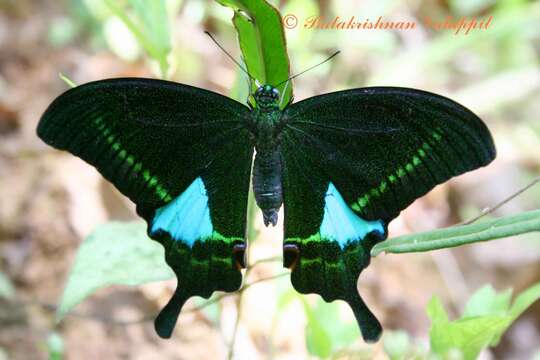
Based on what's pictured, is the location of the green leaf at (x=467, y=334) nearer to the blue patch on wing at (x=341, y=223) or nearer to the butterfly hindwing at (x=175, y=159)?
the blue patch on wing at (x=341, y=223)

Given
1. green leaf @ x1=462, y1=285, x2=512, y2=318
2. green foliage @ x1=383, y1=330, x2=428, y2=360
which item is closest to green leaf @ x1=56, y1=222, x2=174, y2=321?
green foliage @ x1=383, y1=330, x2=428, y2=360

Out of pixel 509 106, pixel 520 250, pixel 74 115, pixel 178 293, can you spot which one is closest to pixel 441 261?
pixel 520 250

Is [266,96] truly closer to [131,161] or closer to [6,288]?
[131,161]

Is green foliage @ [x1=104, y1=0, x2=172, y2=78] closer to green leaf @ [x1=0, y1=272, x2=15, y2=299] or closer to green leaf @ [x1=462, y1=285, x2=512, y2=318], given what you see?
green leaf @ [x1=462, y1=285, x2=512, y2=318]

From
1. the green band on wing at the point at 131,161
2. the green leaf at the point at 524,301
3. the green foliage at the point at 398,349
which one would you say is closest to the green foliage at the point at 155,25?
the green band on wing at the point at 131,161

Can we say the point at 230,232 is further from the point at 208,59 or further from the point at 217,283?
the point at 208,59

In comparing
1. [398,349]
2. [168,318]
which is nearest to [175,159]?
[168,318]
